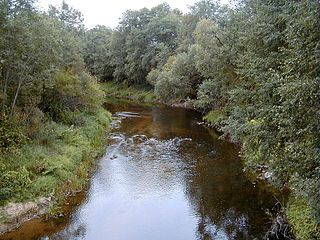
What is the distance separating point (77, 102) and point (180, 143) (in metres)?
10.4

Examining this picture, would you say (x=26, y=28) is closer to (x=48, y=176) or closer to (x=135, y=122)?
(x=48, y=176)

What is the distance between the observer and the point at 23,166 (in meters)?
20.0

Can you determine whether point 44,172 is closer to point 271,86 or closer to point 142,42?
point 271,86

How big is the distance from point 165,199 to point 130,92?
58.3 meters

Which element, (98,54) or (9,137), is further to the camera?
(98,54)

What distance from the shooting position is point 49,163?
72.2 feet

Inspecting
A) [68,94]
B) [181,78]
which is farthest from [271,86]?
[181,78]

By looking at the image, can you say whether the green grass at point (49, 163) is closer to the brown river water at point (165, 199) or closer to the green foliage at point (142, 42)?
the brown river water at point (165, 199)

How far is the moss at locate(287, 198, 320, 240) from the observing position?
13.9 meters

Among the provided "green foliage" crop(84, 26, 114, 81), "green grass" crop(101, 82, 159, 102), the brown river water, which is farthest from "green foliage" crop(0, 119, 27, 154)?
"green foliage" crop(84, 26, 114, 81)

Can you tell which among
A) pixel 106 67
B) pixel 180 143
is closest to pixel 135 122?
pixel 180 143

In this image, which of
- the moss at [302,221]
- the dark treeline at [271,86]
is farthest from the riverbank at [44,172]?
the moss at [302,221]

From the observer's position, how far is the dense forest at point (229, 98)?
1301 centimetres

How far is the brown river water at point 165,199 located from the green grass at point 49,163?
Result: 116 cm
